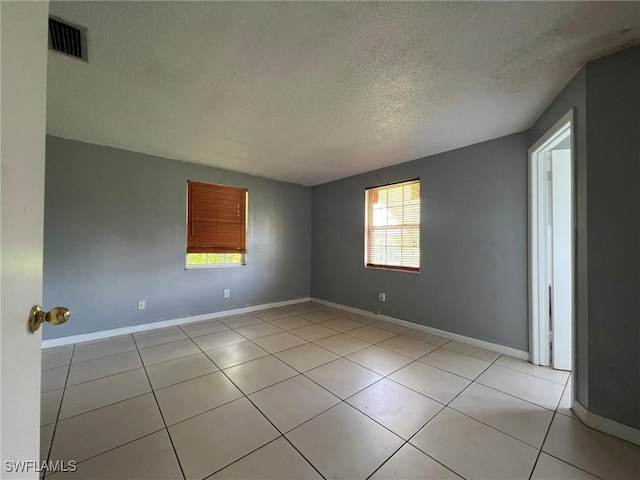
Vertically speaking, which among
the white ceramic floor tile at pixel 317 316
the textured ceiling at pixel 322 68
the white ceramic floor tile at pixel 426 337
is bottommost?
the white ceramic floor tile at pixel 317 316

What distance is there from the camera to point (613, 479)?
4.14 ft

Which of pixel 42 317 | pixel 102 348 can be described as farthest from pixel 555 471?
pixel 102 348

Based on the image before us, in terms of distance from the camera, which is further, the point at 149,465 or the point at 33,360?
the point at 149,465

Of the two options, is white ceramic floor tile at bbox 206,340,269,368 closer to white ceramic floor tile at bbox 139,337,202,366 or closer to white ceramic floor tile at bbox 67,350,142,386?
white ceramic floor tile at bbox 139,337,202,366

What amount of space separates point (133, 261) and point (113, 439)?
7.40 ft

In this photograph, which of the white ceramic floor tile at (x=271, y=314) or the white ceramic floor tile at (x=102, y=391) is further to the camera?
the white ceramic floor tile at (x=271, y=314)

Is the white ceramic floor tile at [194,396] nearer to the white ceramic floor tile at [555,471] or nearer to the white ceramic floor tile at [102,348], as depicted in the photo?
the white ceramic floor tile at [102,348]

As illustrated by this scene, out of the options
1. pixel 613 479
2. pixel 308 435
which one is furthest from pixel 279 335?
pixel 613 479

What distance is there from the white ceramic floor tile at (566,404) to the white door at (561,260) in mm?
445

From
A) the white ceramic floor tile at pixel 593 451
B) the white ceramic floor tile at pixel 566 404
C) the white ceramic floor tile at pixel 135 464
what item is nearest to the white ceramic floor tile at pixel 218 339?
the white ceramic floor tile at pixel 135 464

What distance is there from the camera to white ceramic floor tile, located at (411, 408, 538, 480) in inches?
51.2

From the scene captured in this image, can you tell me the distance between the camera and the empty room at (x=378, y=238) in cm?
126

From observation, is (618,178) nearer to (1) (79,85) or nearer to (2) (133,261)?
(1) (79,85)

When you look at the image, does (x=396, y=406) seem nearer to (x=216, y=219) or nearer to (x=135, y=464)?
(x=135, y=464)
